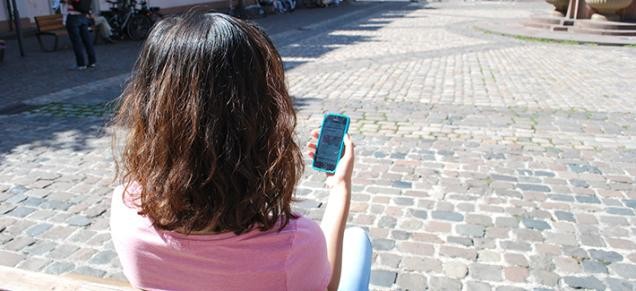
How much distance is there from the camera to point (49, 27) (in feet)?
44.6

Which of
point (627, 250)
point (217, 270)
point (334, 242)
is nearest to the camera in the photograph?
point (217, 270)

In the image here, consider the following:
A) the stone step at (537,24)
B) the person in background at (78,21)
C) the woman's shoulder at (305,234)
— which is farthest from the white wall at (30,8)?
the woman's shoulder at (305,234)

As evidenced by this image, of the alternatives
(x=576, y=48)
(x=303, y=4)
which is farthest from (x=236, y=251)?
(x=303, y=4)

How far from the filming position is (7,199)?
14.2 ft

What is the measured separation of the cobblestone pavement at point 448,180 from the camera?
131 inches

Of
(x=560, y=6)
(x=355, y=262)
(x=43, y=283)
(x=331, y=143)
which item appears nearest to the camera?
(x=43, y=283)

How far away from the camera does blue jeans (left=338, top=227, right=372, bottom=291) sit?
194 centimetres

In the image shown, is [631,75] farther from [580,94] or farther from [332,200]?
[332,200]

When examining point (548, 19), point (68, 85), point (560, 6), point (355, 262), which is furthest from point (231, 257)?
point (560, 6)

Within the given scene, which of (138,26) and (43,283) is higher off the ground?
(43,283)

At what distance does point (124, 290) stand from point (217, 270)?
286mm

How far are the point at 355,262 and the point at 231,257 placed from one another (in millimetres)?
727

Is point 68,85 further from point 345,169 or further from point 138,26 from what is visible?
point 345,169

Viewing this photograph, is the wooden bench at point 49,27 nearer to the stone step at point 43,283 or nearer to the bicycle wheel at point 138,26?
the bicycle wheel at point 138,26
